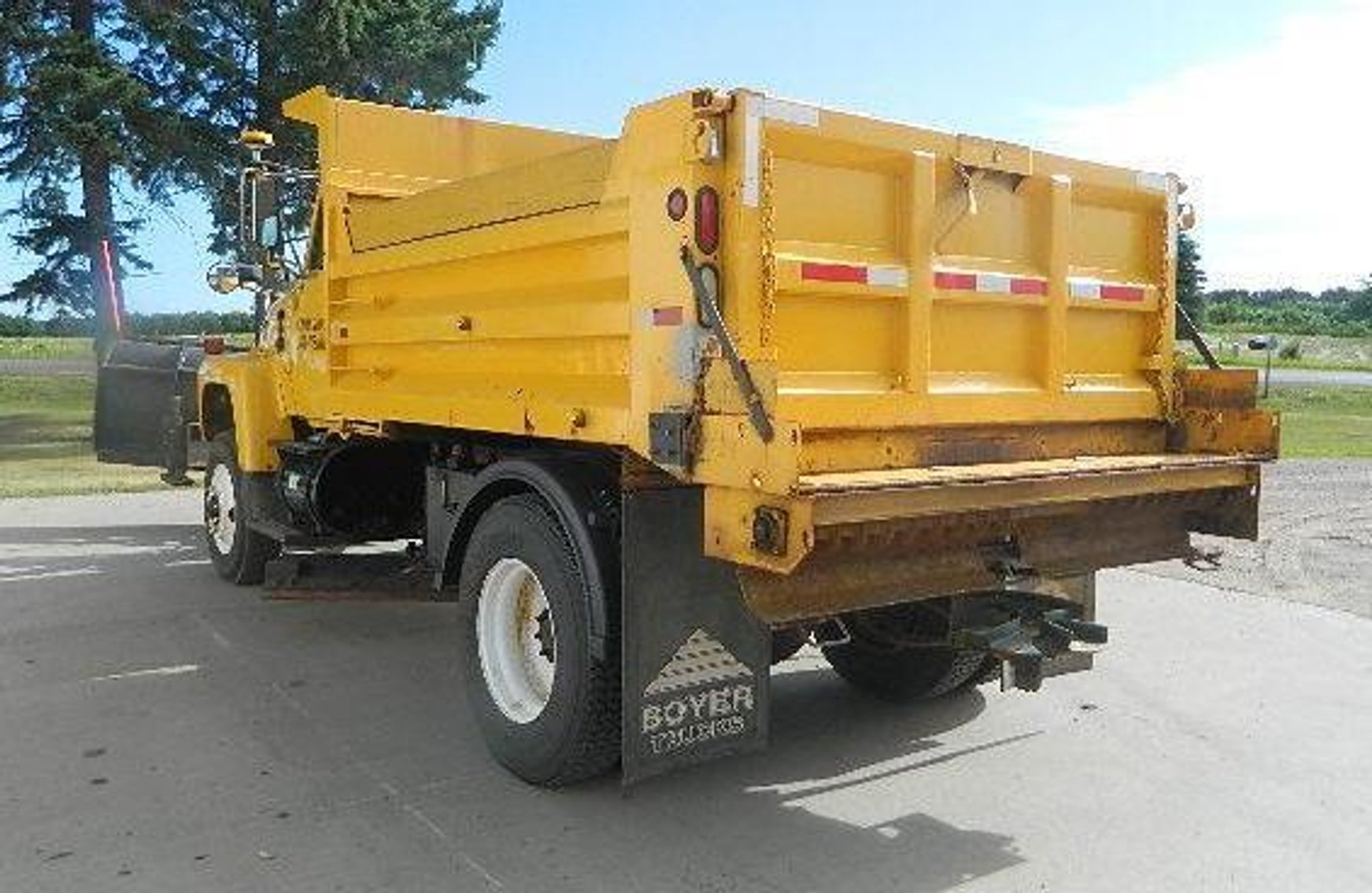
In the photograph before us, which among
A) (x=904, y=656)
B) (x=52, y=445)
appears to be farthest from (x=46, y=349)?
(x=904, y=656)

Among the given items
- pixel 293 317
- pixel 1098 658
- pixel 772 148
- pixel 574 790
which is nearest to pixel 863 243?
pixel 772 148

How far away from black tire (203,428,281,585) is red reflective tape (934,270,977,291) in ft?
15.6

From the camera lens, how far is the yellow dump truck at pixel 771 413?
138 inches

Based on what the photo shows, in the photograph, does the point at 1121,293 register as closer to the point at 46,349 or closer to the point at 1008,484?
the point at 1008,484

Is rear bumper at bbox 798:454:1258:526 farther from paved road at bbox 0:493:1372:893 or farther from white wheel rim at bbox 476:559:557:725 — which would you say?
white wheel rim at bbox 476:559:557:725

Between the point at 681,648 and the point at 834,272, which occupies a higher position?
the point at 834,272

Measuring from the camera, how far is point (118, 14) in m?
21.4

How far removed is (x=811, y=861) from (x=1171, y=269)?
2755mm

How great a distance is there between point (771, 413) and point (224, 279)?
5.05m

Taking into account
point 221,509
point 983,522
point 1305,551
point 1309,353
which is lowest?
point 1305,551

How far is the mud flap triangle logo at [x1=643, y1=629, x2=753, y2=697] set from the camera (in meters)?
3.85

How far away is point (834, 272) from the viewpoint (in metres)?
3.72

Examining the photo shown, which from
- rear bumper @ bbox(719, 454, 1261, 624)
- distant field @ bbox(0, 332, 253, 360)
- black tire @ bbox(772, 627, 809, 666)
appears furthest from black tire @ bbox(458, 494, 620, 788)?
distant field @ bbox(0, 332, 253, 360)

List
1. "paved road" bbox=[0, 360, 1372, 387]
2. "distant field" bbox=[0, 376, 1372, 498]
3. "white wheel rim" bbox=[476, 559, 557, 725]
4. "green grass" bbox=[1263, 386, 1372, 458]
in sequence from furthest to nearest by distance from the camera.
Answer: "paved road" bbox=[0, 360, 1372, 387], "green grass" bbox=[1263, 386, 1372, 458], "distant field" bbox=[0, 376, 1372, 498], "white wheel rim" bbox=[476, 559, 557, 725]
